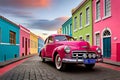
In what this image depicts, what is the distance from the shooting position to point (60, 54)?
966 centimetres

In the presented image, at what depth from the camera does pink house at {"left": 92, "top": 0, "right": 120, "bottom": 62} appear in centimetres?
1653

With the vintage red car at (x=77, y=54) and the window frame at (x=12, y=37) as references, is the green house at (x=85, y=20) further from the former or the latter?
the vintage red car at (x=77, y=54)

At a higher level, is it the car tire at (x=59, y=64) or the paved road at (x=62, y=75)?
the car tire at (x=59, y=64)

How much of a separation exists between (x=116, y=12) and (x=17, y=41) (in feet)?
42.6

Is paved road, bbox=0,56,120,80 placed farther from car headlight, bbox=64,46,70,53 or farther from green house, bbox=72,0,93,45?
green house, bbox=72,0,93,45

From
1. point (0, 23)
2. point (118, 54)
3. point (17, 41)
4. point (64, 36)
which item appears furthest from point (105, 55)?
point (17, 41)

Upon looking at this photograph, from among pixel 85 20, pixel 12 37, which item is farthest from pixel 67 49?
pixel 85 20

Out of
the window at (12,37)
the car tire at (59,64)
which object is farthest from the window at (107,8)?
the window at (12,37)

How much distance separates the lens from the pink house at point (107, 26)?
16.5 meters

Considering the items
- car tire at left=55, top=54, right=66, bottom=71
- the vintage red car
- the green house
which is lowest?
car tire at left=55, top=54, right=66, bottom=71

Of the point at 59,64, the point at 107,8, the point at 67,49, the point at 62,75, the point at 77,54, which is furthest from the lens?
the point at 107,8

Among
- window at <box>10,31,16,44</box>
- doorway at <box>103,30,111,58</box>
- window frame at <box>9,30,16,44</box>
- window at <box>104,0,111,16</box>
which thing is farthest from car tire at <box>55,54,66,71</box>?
window at <box>10,31,16,44</box>

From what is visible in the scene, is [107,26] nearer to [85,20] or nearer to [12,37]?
[85,20]

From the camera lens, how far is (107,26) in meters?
18.5
